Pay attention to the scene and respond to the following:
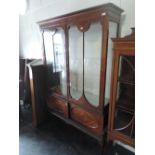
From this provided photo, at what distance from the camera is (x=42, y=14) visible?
9.16 feet

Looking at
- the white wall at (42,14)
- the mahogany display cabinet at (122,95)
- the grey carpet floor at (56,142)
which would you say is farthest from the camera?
the grey carpet floor at (56,142)

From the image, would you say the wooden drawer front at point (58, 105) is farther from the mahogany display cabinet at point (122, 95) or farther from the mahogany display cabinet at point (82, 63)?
the mahogany display cabinet at point (122, 95)

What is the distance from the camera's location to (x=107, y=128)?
167cm

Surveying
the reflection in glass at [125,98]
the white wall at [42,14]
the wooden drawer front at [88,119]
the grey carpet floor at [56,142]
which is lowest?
→ the grey carpet floor at [56,142]

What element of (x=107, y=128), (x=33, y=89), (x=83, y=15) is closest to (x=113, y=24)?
(x=83, y=15)

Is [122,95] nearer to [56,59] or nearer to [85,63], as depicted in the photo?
[85,63]

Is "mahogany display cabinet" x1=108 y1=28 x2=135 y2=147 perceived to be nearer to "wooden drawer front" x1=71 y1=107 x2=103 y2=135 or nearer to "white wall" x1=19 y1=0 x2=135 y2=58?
"wooden drawer front" x1=71 y1=107 x2=103 y2=135

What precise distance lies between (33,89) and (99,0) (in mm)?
1636

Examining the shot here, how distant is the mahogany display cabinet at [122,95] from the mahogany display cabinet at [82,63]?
0.15m

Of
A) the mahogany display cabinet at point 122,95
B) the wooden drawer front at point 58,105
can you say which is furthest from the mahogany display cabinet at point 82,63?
the mahogany display cabinet at point 122,95

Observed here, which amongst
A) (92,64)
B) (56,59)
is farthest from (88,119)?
(56,59)

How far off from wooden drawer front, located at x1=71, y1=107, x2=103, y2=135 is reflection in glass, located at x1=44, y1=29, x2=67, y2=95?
13.5 inches

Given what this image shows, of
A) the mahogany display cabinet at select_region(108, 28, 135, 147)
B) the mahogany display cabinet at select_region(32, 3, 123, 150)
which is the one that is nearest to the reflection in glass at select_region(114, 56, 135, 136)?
the mahogany display cabinet at select_region(108, 28, 135, 147)

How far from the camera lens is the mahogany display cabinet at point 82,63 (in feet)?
4.94
